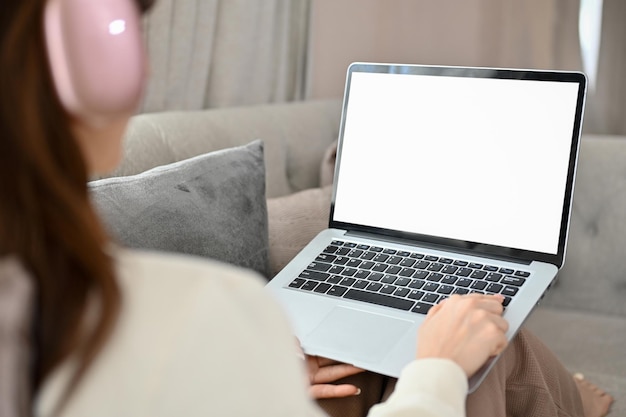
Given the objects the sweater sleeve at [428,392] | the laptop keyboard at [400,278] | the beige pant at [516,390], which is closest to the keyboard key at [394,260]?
the laptop keyboard at [400,278]

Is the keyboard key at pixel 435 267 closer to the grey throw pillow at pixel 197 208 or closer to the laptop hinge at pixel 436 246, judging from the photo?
the laptop hinge at pixel 436 246

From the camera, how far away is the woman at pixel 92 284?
380 mm

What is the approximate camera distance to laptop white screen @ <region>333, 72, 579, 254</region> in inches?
44.0

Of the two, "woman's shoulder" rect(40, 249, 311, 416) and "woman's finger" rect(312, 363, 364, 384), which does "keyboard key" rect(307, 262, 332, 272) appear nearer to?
"woman's finger" rect(312, 363, 364, 384)

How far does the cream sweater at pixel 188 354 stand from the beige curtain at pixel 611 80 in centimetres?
236

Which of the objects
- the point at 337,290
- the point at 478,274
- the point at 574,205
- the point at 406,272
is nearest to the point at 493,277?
the point at 478,274

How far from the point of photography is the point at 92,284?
40 centimetres

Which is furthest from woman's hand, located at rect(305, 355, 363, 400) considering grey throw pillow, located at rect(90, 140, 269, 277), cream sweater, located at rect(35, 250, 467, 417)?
cream sweater, located at rect(35, 250, 467, 417)

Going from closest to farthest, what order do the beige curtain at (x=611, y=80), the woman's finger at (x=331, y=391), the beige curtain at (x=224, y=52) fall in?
the woman's finger at (x=331, y=391), the beige curtain at (x=224, y=52), the beige curtain at (x=611, y=80)

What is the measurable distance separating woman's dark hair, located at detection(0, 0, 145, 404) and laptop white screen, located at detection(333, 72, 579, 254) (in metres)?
0.85

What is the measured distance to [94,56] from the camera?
42 cm

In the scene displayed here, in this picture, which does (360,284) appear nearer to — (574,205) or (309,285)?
(309,285)

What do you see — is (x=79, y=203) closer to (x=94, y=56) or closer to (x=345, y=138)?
(x=94, y=56)

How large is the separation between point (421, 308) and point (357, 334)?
11 centimetres
